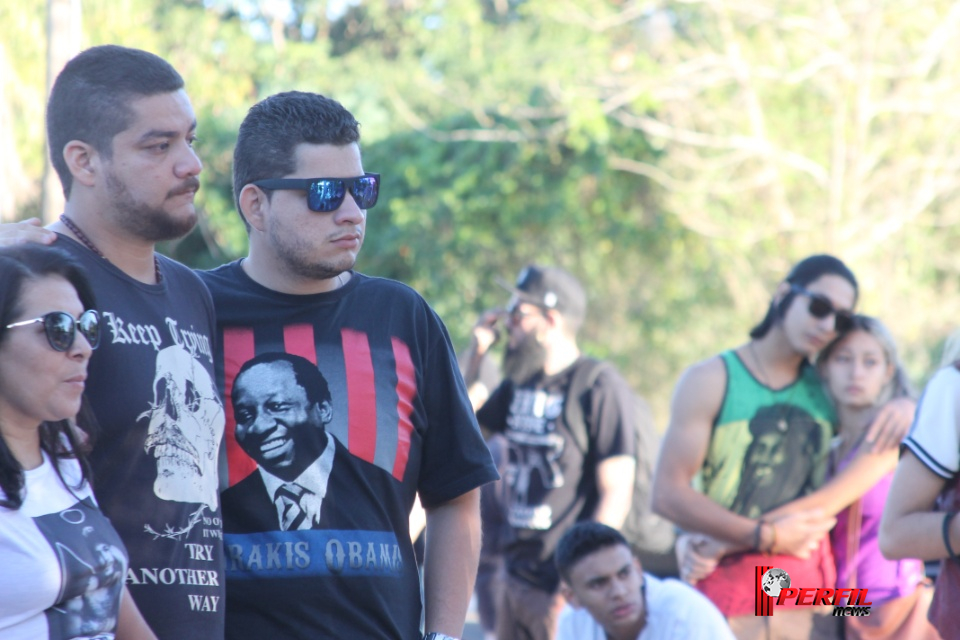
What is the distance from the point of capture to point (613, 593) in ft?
15.4

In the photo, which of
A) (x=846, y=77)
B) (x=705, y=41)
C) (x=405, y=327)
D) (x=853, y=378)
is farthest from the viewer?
(x=705, y=41)

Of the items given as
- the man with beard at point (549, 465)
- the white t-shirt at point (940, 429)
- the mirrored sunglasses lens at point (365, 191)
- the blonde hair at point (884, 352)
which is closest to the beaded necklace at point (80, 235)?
the mirrored sunglasses lens at point (365, 191)

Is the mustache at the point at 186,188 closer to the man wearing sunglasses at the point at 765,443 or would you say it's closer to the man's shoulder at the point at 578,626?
the man wearing sunglasses at the point at 765,443

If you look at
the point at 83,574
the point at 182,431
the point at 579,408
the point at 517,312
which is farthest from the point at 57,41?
the point at 83,574

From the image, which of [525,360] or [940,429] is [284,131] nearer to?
[940,429]

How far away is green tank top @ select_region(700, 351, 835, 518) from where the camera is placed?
14.5 ft

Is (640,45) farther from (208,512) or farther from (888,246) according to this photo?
(208,512)

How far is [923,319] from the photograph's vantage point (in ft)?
46.2

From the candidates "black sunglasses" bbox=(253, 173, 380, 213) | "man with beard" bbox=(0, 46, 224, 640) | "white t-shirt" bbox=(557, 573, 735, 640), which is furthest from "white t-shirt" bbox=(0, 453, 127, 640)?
"white t-shirt" bbox=(557, 573, 735, 640)

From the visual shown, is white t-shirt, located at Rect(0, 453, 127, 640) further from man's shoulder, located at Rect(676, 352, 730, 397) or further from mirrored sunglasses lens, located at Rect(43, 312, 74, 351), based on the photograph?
man's shoulder, located at Rect(676, 352, 730, 397)

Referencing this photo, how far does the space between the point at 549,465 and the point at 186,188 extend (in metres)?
3.59

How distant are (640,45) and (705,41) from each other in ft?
3.33

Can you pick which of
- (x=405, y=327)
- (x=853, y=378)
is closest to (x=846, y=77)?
(x=853, y=378)

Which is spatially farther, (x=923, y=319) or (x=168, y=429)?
(x=923, y=319)
